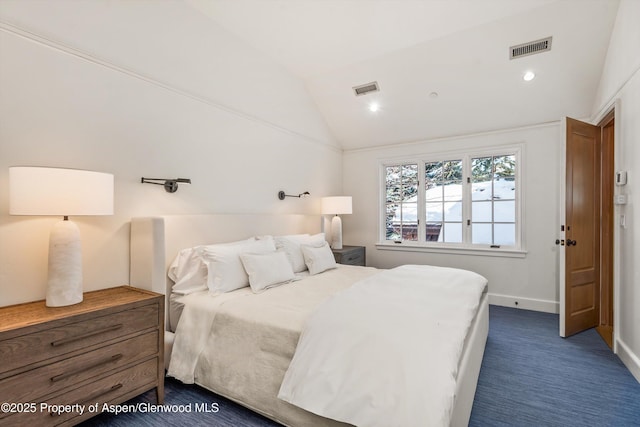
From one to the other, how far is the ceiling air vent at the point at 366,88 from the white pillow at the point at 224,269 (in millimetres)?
2652

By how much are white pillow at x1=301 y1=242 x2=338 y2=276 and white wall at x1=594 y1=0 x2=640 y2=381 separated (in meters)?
2.53

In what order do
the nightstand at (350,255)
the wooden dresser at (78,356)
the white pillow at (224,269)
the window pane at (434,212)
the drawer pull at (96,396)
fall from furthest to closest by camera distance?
the window pane at (434,212) → the nightstand at (350,255) → the white pillow at (224,269) → the drawer pull at (96,396) → the wooden dresser at (78,356)

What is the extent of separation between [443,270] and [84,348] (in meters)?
2.80

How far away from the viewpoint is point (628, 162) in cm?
251

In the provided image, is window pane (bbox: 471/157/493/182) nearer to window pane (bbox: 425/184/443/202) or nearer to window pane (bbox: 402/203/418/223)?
window pane (bbox: 425/184/443/202)

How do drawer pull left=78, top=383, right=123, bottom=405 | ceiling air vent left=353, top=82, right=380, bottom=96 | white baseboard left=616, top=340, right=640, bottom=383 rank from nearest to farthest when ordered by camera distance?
drawer pull left=78, top=383, right=123, bottom=405
white baseboard left=616, top=340, right=640, bottom=383
ceiling air vent left=353, top=82, right=380, bottom=96

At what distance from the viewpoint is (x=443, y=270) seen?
2975mm

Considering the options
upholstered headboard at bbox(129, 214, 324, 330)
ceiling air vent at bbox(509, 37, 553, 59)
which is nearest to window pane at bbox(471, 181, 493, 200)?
ceiling air vent at bbox(509, 37, 553, 59)

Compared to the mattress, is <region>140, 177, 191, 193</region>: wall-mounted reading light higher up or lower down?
higher up

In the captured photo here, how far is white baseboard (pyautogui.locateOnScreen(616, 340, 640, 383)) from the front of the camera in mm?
2287

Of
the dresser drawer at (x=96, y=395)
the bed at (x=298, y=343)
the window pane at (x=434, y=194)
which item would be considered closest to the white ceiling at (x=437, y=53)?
the window pane at (x=434, y=194)

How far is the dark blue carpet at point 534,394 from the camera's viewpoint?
72.7 inches

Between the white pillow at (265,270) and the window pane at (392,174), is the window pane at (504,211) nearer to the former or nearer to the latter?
the window pane at (392,174)

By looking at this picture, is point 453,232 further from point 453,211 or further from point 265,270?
point 265,270
